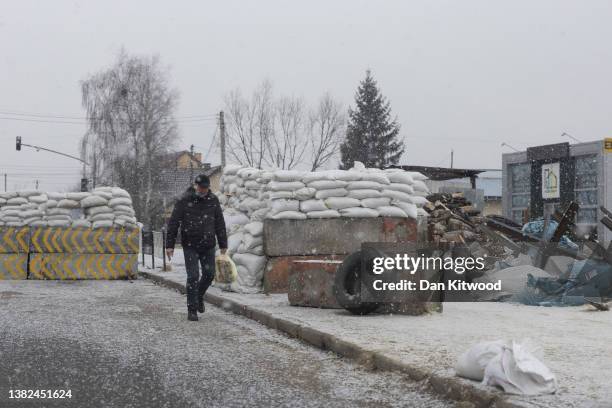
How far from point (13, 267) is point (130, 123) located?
30441 mm

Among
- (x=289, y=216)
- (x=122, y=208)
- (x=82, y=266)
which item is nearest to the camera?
(x=289, y=216)

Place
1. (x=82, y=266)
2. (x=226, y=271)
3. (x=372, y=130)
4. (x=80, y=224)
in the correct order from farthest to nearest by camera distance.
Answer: (x=372, y=130), (x=80, y=224), (x=82, y=266), (x=226, y=271)

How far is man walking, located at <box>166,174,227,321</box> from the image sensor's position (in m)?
8.53

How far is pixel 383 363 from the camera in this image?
5480 mm

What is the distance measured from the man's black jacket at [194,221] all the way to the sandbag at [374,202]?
8.76 ft

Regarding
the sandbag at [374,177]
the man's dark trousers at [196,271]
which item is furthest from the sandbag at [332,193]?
the man's dark trousers at [196,271]

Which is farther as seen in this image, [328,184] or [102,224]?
[102,224]

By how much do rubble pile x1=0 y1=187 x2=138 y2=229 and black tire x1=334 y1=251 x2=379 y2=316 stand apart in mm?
8807

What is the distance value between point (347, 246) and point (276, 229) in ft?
3.38

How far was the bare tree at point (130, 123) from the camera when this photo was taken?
4469 centimetres

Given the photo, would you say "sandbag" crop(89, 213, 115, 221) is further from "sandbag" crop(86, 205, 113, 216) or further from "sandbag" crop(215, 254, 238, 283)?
"sandbag" crop(215, 254, 238, 283)

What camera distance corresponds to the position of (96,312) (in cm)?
916
